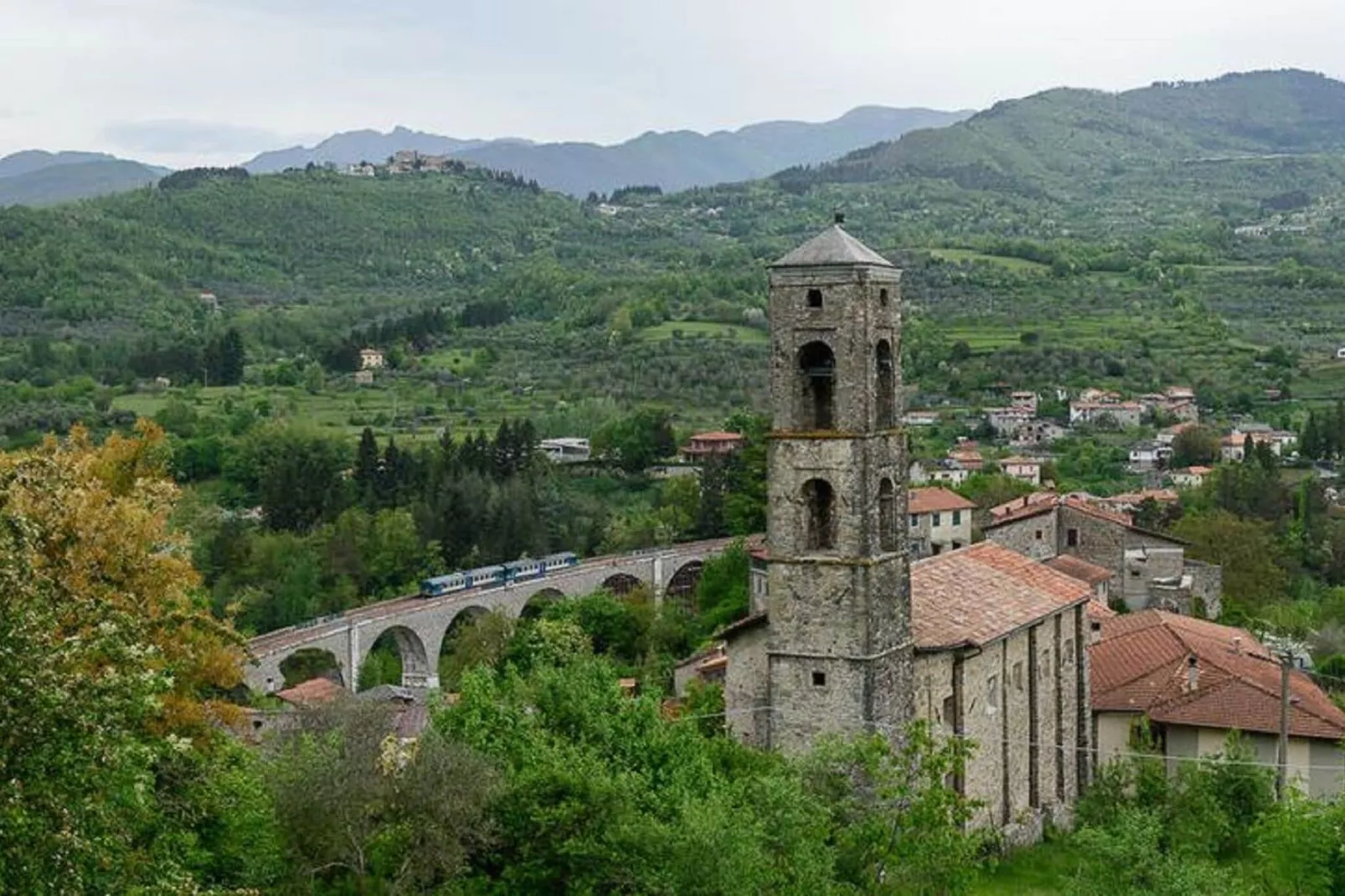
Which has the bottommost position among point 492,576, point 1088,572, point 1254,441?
point 492,576

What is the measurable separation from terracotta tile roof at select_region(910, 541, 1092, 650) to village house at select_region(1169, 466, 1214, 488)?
1864 inches

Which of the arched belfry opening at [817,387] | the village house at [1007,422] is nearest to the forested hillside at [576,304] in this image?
the village house at [1007,422]

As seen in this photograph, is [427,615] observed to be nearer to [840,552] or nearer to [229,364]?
[840,552]

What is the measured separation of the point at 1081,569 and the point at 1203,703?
50.0 feet

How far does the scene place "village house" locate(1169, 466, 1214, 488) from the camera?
260ft

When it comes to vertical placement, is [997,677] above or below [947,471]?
above

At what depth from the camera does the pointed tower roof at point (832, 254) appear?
2600 centimetres

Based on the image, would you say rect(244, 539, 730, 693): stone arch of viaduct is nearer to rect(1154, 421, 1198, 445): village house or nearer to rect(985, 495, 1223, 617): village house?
rect(985, 495, 1223, 617): village house

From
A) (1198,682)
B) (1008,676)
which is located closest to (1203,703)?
(1198,682)

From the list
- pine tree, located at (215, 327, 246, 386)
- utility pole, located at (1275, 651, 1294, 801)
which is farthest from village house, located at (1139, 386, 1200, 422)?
utility pole, located at (1275, 651, 1294, 801)

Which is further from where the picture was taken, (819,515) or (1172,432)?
(1172,432)

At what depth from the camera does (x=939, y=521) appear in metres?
59.7

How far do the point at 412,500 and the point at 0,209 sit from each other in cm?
10294

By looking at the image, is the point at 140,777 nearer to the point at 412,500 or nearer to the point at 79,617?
the point at 79,617
